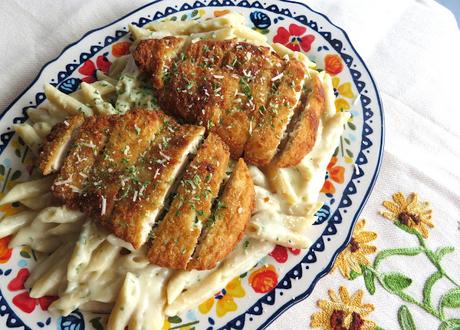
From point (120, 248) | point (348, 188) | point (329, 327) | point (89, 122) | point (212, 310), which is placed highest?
point (89, 122)

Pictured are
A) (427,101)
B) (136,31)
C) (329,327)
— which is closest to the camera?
(329,327)

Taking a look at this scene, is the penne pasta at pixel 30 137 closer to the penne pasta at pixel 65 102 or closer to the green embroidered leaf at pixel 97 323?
the penne pasta at pixel 65 102

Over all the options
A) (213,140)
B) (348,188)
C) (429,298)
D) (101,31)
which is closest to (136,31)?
(101,31)

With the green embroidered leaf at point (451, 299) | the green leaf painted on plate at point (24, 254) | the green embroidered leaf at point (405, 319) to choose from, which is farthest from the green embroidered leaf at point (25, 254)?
the green embroidered leaf at point (451, 299)

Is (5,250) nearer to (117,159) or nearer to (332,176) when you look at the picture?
(117,159)

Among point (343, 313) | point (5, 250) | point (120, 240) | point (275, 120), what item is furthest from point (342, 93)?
point (5, 250)

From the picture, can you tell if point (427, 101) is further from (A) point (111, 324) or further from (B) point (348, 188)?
(A) point (111, 324)
